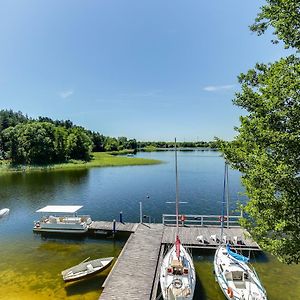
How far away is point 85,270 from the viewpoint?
1933 cm

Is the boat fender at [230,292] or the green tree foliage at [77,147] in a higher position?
the green tree foliage at [77,147]

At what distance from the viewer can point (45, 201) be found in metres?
41.4

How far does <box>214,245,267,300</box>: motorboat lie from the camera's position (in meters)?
15.1

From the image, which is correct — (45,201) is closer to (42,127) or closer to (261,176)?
(261,176)

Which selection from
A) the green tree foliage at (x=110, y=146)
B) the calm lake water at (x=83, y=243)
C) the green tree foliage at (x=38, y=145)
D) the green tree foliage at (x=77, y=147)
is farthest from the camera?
the green tree foliage at (x=110, y=146)

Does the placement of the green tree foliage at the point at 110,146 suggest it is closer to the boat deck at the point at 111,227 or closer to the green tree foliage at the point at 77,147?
the green tree foliage at the point at 77,147

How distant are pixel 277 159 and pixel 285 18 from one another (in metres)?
5.01

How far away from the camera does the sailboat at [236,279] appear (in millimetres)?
15109

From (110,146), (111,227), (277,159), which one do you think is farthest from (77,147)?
(277,159)

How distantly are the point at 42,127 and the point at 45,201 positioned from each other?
2498 inches

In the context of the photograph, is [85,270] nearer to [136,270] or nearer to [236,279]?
[136,270]

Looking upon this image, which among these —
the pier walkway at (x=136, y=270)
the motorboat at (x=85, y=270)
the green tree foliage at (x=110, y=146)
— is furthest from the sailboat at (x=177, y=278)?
the green tree foliage at (x=110, y=146)

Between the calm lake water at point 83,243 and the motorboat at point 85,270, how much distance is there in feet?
1.70

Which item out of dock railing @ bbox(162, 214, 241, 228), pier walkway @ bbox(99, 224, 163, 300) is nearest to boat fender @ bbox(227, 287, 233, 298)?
pier walkway @ bbox(99, 224, 163, 300)
